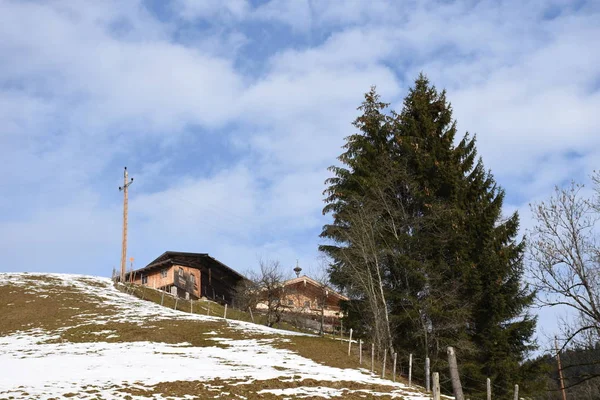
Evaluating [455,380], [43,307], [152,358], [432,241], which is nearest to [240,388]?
[152,358]

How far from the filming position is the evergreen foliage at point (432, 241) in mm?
27250

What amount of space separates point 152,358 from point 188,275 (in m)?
37.3

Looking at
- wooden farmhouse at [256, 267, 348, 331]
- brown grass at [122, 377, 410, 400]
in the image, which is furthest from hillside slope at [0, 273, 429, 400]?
wooden farmhouse at [256, 267, 348, 331]

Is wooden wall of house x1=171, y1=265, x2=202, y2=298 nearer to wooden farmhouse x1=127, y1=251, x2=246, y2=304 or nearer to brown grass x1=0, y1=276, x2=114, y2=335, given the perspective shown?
wooden farmhouse x1=127, y1=251, x2=246, y2=304

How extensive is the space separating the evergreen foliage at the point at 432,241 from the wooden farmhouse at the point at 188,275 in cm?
2948

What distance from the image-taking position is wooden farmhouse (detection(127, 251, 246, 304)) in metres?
60.8

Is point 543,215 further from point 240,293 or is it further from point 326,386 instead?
point 240,293

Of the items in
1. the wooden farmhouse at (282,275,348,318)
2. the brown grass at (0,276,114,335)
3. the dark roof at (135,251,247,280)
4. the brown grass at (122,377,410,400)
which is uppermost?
the dark roof at (135,251,247,280)

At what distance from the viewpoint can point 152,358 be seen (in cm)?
2511

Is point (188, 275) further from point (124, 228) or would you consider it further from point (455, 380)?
point (455, 380)

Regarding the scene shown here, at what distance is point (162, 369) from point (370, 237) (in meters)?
13.6

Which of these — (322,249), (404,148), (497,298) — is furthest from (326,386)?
(404,148)

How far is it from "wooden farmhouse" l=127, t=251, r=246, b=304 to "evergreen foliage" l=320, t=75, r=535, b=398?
96.7 ft

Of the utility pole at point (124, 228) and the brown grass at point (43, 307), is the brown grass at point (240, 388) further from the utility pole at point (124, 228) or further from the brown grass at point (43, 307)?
the utility pole at point (124, 228)
